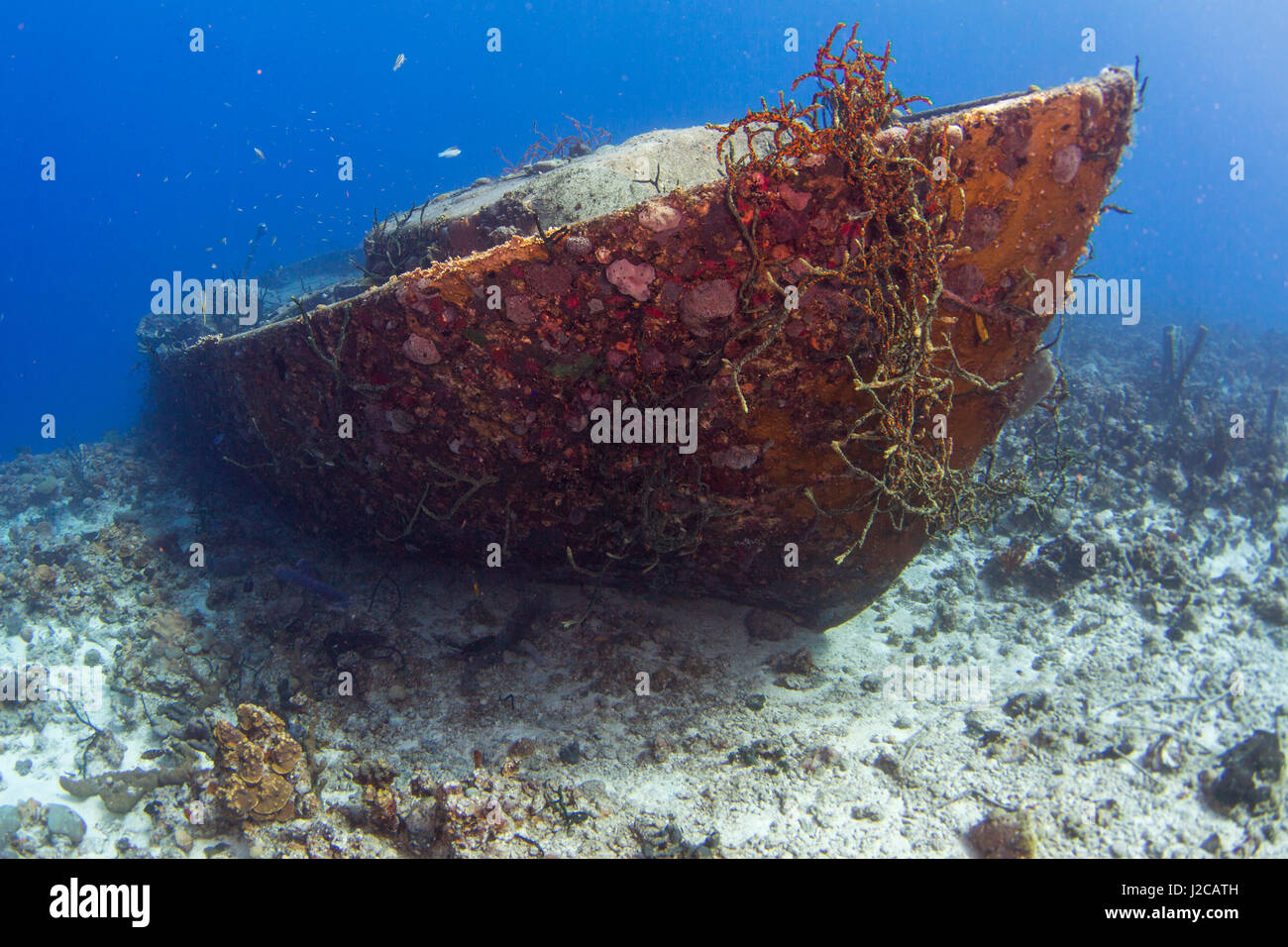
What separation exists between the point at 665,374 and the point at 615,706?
8.36 feet

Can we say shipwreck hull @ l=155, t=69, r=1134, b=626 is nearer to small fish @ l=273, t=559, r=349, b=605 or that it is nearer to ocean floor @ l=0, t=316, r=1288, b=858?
ocean floor @ l=0, t=316, r=1288, b=858

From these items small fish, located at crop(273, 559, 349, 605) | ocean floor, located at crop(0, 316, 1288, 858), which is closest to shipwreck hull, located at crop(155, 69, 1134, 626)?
ocean floor, located at crop(0, 316, 1288, 858)

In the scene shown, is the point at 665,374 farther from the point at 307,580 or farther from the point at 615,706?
the point at 307,580

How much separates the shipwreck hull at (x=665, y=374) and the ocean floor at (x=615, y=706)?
2.49 ft

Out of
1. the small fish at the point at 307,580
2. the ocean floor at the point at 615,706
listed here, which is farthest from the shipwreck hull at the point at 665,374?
the small fish at the point at 307,580

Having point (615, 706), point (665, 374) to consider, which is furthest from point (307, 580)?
point (665, 374)

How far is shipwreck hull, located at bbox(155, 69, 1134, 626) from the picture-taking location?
3121 mm

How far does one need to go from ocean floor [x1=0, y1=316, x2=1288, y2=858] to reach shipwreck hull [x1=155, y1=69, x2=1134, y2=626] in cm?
76

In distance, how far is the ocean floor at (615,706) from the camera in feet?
11.3

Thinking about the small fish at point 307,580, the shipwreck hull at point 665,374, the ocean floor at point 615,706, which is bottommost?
the ocean floor at point 615,706

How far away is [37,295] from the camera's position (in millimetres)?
58812

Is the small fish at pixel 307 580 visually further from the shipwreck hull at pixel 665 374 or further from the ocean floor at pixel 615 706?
the shipwreck hull at pixel 665 374

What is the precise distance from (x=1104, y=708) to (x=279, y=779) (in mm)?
6202

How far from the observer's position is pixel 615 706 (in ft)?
14.2
